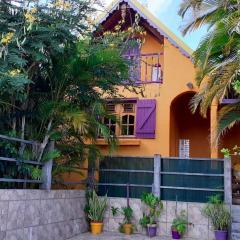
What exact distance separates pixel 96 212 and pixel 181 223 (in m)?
2.31

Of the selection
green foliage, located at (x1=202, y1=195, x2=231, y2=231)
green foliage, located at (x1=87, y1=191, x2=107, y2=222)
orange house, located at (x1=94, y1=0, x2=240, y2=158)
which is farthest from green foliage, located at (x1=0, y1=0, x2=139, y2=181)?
orange house, located at (x1=94, y1=0, x2=240, y2=158)

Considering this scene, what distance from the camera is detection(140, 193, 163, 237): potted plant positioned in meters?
10.3

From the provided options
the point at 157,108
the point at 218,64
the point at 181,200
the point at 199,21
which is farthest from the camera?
the point at 157,108

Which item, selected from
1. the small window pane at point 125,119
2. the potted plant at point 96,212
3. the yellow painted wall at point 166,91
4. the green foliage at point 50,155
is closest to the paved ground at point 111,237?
the potted plant at point 96,212

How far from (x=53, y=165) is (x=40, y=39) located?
3149 mm

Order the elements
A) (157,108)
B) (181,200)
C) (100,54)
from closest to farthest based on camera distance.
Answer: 1. (100,54)
2. (181,200)
3. (157,108)

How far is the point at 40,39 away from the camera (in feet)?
26.0

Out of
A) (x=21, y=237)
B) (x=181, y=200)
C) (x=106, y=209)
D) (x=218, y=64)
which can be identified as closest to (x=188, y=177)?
(x=181, y=200)

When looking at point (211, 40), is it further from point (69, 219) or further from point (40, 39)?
point (69, 219)

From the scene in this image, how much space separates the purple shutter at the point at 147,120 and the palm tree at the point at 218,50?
9.11ft

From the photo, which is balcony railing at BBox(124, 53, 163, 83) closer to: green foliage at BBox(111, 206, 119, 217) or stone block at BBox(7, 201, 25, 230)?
green foliage at BBox(111, 206, 119, 217)

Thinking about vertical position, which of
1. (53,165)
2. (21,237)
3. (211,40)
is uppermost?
(211,40)

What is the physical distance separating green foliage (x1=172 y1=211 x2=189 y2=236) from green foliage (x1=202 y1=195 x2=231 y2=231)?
0.53 metres

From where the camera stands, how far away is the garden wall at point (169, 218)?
1021 centimetres
